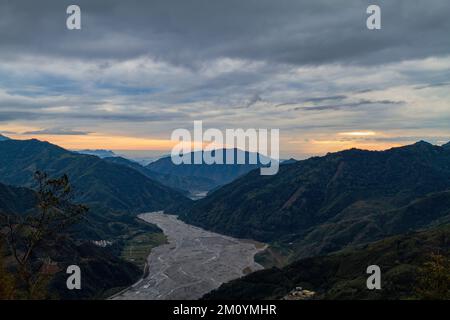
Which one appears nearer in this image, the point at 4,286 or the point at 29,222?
the point at 4,286

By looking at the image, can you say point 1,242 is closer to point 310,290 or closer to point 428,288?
point 428,288

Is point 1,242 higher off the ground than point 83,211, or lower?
lower

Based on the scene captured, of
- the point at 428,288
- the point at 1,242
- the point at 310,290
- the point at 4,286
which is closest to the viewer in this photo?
the point at 4,286

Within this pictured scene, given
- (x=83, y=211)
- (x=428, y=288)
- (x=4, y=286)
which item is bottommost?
(x=428, y=288)

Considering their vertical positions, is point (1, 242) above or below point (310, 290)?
above
